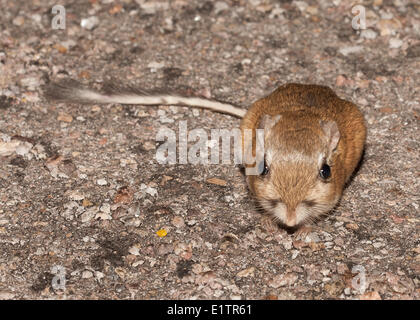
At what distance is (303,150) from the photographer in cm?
416

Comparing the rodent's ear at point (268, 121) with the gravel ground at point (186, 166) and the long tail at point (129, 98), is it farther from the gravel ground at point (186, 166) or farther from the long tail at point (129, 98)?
the long tail at point (129, 98)

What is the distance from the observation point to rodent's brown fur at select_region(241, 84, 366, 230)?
4.14 meters

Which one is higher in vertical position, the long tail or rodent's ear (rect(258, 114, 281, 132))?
the long tail

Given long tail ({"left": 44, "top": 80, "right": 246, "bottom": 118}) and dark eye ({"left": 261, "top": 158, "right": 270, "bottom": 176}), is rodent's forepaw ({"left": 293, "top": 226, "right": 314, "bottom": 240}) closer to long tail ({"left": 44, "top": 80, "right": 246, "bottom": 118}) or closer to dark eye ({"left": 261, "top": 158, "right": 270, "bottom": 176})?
dark eye ({"left": 261, "top": 158, "right": 270, "bottom": 176})

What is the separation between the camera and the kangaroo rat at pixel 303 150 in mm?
4145

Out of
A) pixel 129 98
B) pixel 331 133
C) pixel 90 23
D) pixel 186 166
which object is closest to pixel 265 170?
pixel 331 133

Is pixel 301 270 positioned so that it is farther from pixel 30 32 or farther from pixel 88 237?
pixel 30 32

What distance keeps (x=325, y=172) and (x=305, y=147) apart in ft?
0.80

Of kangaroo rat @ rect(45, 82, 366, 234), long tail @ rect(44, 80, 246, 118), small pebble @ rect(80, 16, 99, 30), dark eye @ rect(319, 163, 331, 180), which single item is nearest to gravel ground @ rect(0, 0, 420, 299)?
small pebble @ rect(80, 16, 99, 30)

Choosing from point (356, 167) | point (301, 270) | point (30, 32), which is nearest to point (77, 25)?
point (30, 32)

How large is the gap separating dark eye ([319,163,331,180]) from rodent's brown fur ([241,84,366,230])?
48 mm

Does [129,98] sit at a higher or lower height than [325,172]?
higher

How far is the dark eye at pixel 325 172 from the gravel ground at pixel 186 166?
0.60m

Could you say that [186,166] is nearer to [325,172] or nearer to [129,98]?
[129,98]
